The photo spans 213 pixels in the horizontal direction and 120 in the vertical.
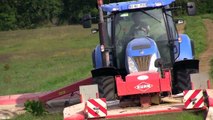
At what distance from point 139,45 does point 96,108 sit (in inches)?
67.2

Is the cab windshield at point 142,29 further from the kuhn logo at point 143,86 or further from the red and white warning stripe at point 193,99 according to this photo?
the red and white warning stripe at point 193,99

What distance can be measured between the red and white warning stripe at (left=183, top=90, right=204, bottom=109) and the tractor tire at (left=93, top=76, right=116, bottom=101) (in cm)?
166

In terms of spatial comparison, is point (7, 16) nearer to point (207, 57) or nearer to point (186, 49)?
point (207, 57)

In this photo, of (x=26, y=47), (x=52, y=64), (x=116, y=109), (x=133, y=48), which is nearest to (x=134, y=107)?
(x=116, y=109)

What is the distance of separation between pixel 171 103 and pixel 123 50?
1881 millimetres

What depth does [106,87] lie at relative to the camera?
10.2 meters

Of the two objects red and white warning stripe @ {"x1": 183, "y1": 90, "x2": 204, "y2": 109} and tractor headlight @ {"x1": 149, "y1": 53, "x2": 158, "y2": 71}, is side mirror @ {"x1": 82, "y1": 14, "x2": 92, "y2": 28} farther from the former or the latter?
red and white warning stripe @ {"x1": 183, "y1": 90, "x2": 204, "y2": 109}

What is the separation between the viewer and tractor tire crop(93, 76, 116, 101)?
10.2 m

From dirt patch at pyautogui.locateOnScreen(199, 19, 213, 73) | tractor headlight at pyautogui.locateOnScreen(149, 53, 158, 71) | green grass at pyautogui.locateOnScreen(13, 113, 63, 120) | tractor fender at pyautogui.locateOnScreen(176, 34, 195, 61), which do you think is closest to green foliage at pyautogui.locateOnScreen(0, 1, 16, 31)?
dirt patch at pyautogui.locateOnScreen(199, 19, 213, 73)

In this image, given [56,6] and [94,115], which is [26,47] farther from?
Answer: [56,6]

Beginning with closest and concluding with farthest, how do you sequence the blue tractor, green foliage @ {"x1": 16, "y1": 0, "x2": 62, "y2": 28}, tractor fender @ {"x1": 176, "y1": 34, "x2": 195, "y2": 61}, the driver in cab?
the blue tractor → the driver in cab → tractor fender @ {"x1": 176, "y1": 34, "x2": 195, "y2": 61} → green foliage @ {"x1": 16, "y1": 0, "x2": 62, "y2": 28}

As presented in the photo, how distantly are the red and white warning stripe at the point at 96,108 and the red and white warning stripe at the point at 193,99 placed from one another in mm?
1321

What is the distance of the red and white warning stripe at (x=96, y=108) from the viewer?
357 inches

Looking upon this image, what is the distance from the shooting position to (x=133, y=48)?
33.4ft
